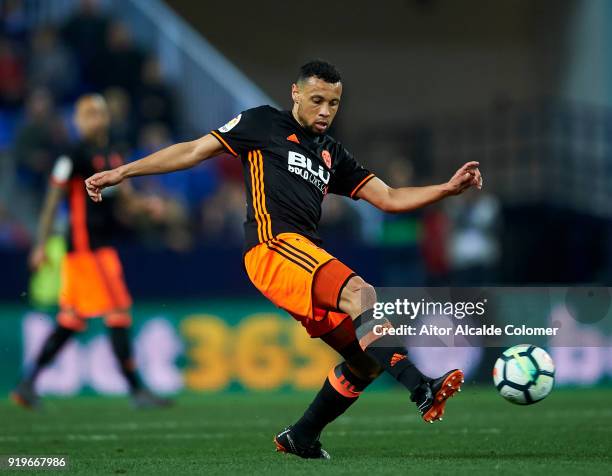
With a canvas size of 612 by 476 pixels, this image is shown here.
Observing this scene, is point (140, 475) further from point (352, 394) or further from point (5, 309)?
point (5, 309)

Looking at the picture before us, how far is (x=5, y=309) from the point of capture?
13.2 meters

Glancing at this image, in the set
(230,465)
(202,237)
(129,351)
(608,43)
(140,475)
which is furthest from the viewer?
(608,43)

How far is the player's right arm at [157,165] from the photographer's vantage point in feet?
21.0

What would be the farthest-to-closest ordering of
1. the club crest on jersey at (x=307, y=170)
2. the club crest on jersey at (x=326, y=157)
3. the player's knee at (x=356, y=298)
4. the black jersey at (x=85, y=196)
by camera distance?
the black jersey at (x=85, y=196) → the club crest on jersey at (x=326, y=157) → the club crest on jersey at (x=307, y=170) → the player's knee at (x=356, y=298)

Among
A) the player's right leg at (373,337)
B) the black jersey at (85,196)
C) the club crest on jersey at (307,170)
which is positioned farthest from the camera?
the black jersey at (85,196)

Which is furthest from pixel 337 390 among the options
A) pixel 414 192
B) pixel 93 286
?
pixel 93 286

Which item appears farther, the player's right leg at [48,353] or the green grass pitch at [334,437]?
the player's right leg at [48,353]

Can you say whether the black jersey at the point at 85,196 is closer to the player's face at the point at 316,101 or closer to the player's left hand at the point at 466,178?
the player's face at the point at 316,101

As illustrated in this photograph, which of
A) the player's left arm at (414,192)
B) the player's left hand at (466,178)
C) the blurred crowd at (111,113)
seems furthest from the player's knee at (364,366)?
the blurred crowd at (111,113)

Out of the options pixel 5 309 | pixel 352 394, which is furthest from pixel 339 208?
pixel 352 394

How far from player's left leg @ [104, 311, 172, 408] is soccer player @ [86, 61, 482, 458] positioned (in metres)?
3.91

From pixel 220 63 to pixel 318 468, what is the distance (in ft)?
37.5

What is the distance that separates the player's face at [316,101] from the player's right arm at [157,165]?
0.55 meters

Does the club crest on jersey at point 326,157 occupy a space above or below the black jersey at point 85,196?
above
